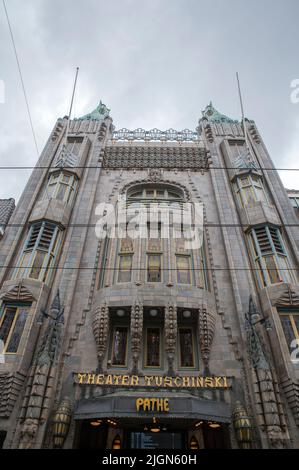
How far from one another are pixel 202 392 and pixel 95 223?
45.8 ft

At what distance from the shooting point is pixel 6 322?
1723 cm

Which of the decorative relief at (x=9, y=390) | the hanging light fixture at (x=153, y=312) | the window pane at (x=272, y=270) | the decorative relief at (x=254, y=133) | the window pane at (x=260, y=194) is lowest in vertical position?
the decorative relief at (x=9, y=390)

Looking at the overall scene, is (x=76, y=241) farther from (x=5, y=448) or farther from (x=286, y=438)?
(x=286, y=438)

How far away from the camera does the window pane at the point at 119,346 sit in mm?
17391

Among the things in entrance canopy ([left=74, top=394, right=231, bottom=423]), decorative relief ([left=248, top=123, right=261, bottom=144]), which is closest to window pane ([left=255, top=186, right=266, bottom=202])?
decorative relief ([left=248, top=123, right=261, bottom=144])

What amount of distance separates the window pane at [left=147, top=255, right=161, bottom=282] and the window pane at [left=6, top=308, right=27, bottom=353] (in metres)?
7.73

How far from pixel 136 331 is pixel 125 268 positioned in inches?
175

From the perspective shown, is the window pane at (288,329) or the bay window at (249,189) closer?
the window pane at (288,329)

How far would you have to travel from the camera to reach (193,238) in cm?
2178

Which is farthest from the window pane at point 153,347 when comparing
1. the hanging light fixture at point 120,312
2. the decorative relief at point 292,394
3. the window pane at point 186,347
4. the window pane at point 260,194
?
the window pane at point 260,194

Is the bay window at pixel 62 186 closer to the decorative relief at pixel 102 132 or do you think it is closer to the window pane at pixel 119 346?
the decorative relief at pixel 102 132

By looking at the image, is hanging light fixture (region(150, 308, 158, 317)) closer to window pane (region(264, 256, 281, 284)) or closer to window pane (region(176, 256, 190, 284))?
window pane (region(176, 256, 190, 284))

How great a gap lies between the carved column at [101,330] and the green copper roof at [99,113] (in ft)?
77.1

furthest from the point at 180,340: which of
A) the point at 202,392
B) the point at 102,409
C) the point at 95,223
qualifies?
the point at 95,223
